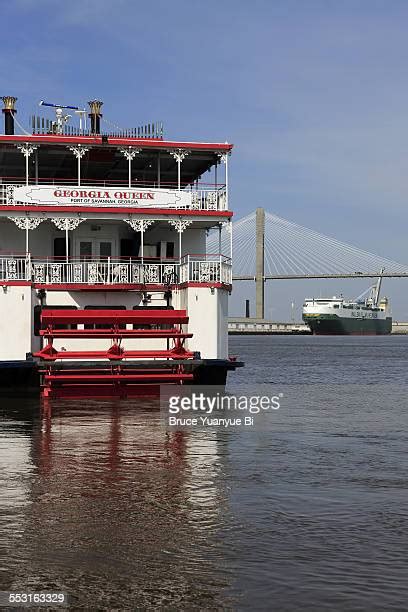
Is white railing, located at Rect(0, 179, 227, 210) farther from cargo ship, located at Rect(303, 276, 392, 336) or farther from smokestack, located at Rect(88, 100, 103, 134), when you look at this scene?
cargo ship, located at Rect(303, 276, 392, 336)

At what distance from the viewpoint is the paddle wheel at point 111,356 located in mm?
26422

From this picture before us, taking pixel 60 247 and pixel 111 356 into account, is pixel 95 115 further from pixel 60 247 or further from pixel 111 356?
pixel 111 356

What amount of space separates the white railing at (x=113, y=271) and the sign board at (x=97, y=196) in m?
1.88

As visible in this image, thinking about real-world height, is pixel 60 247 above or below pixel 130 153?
below

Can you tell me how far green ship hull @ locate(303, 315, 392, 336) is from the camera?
178375 mm

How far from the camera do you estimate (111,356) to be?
26875 millimetres

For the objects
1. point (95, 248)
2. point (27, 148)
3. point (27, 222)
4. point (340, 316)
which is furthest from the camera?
point (340, 316)

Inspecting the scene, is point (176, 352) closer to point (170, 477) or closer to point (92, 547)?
point (170, 477)

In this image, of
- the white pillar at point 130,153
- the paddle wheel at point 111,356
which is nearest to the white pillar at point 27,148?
the white pillar at point 130,153

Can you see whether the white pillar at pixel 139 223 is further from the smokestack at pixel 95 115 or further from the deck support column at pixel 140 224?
the smokestack at pixel 95 115

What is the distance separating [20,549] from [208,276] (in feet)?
62.0

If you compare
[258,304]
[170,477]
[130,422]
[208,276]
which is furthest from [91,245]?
[258,304]

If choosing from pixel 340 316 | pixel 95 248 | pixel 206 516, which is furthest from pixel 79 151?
pixel 340 316

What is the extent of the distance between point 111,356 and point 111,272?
11.7ft
